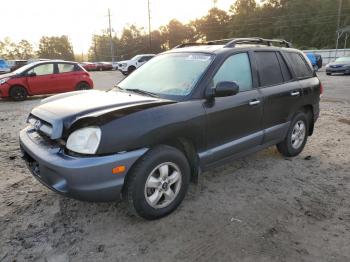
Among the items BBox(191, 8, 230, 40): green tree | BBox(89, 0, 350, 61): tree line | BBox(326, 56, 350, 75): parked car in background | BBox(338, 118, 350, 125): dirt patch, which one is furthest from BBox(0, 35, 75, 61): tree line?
BBox(338, 118, 350, 125): dirt patch

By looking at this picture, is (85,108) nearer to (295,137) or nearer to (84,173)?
(84,173)

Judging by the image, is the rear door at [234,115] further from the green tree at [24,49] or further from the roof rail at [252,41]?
the green tree at [24,49]

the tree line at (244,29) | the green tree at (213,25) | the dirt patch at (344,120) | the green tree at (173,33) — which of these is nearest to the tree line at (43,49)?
the tree line at (244,29)

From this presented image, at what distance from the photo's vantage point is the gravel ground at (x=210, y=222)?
9.28ft

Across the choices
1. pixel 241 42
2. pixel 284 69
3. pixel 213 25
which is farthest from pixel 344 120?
pixel 213 25

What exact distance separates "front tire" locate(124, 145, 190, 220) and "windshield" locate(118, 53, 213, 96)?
2.52 ft

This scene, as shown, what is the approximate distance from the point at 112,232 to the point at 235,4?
287 ft

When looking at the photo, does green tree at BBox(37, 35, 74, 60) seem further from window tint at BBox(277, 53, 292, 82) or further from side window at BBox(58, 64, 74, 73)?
window tint at BBox(277, 53, 292, 82)

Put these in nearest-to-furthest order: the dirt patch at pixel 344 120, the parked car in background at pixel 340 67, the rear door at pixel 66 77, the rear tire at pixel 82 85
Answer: the dirt patch at pixel 344 120 → the rear door at pixel 66 77 → the rear tire at pixel 82 85 → the parked car in background at pixel 340 67

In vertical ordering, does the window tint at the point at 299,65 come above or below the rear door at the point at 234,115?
above

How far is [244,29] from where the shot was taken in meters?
75.9

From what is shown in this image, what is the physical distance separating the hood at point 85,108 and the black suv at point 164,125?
0.01 m

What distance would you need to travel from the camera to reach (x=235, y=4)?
8244 centimetres

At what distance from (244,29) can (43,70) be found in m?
70.6
